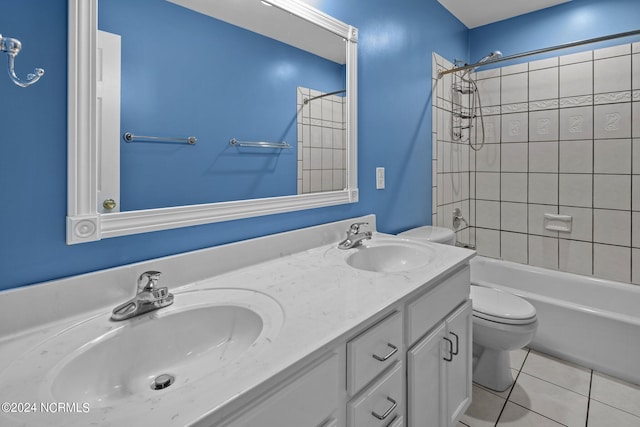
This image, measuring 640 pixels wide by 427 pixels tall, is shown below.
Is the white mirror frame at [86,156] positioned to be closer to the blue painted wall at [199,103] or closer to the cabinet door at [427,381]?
the blue painted wall at [199,103]

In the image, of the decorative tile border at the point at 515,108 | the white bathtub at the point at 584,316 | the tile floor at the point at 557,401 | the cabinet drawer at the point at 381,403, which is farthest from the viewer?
the decorative tile border at the point at 515,108

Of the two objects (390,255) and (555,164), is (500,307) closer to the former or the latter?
(390,255)

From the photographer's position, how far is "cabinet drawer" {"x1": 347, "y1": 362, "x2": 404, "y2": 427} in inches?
33.1

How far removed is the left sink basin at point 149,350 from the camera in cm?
62

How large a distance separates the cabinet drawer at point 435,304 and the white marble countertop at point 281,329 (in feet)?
0.22

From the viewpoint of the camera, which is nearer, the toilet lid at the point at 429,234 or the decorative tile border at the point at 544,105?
the toilet lid at the point at 429,234

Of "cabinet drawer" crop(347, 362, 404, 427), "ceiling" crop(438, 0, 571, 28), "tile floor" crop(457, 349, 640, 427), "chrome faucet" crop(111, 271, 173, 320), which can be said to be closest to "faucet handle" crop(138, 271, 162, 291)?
"chrome faucet" crop(111, 271, 173, 320)

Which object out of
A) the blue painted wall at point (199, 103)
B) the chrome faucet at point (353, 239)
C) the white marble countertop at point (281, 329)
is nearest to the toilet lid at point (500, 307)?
the white marble countertop at point (281, 329)

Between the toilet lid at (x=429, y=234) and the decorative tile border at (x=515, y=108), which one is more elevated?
the decorative tile border at (x=515, y=108)

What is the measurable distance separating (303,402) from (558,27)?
2996 mm

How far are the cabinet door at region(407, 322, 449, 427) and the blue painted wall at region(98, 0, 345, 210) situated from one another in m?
0.76

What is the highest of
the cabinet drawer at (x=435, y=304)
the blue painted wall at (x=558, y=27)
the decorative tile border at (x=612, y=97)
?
the blue painted wall at (x=558, y=27)

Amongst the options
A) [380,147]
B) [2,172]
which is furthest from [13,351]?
[380,147]

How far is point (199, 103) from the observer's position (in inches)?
42.5
